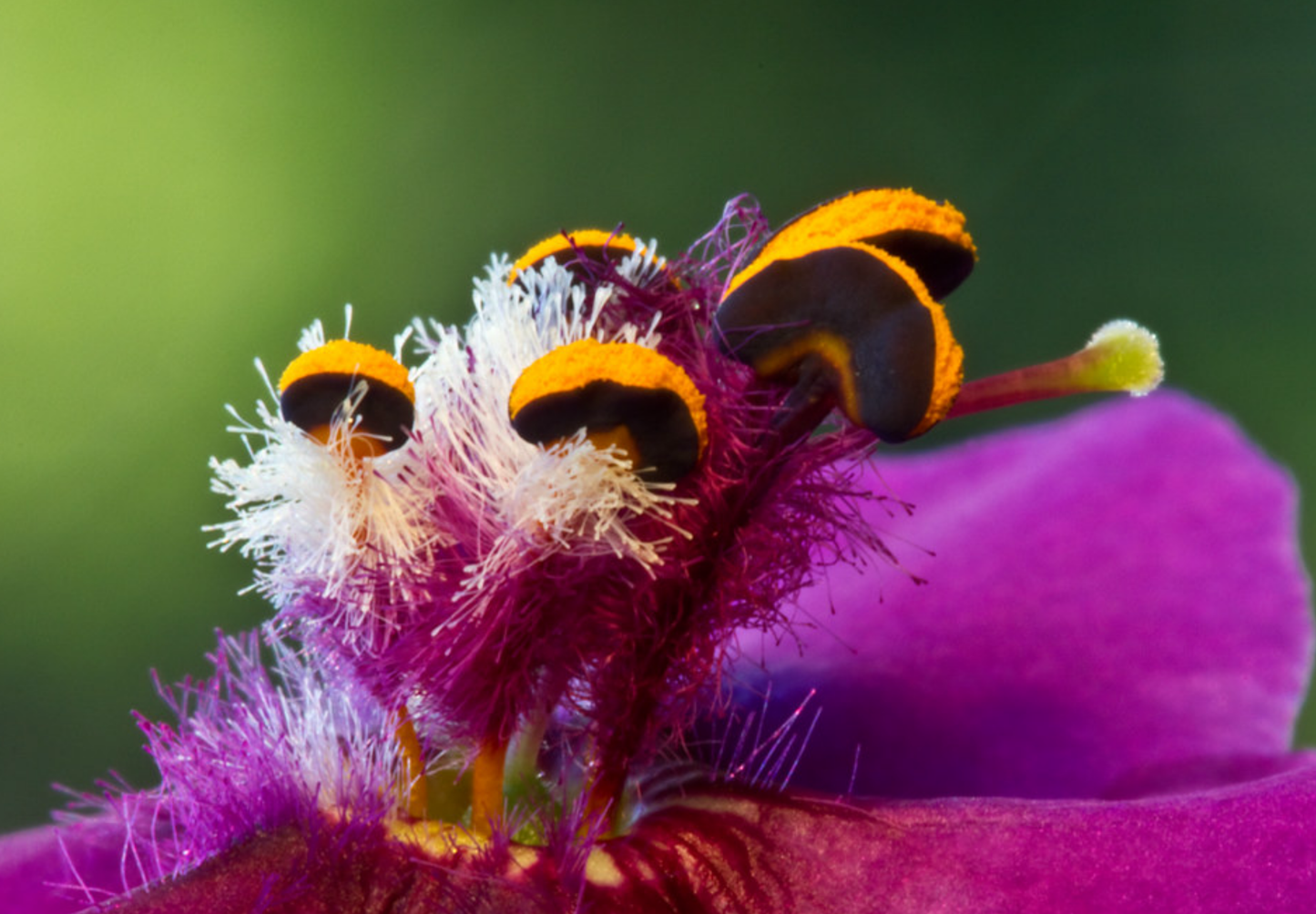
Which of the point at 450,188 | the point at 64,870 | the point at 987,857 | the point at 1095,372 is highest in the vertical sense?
the point at 450,188

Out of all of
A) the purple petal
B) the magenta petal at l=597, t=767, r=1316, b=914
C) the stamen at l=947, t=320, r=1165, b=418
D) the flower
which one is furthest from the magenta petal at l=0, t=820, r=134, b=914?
the stamen at l=947, t=320, r=1165, b=418

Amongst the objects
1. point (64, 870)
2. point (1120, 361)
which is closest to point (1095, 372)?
point (1120, 361)

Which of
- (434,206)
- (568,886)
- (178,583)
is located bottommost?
→ (568,886)

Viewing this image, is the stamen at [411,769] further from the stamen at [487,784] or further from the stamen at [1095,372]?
the stamen at [1095,372]

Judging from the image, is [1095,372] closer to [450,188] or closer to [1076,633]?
[1076,633]

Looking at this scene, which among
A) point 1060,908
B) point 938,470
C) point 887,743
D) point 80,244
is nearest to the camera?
point 1060,908

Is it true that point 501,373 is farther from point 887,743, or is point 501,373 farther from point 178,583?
point 178,583

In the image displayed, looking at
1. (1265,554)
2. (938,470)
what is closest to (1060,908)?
(1265,554)
